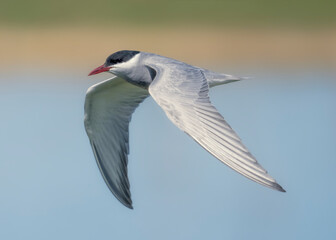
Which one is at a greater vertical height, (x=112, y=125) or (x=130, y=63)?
(x=130, y=63)

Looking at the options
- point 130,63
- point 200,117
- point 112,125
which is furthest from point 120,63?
point 200,117

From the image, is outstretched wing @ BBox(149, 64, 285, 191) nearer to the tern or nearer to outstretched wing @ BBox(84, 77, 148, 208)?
the tern

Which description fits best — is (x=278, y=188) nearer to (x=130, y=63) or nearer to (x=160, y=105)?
(x=160, y=105)

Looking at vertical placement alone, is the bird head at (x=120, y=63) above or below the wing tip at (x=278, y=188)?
above

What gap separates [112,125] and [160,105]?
47 cm

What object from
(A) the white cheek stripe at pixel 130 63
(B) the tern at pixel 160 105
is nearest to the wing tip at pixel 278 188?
(B) the tern at pixel 160 105

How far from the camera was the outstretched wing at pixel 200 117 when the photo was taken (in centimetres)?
112

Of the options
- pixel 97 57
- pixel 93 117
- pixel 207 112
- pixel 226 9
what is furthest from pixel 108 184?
pixel 226 9

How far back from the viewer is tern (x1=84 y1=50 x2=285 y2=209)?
116cm

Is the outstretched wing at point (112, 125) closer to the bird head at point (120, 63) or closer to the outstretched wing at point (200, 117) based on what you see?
the bird head at point (120, 63)

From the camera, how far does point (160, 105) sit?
1272 millimetres

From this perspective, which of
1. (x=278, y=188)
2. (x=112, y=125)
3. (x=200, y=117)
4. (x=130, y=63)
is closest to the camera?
(x=278, y=188)

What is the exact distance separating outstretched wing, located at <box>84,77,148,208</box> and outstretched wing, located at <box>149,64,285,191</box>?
269 mm

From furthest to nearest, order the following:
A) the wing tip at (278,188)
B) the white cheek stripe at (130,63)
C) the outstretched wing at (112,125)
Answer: the outstretched wing at (112,125) < the white cheek stripe at (130,63) < the wing tip at (278,188)
